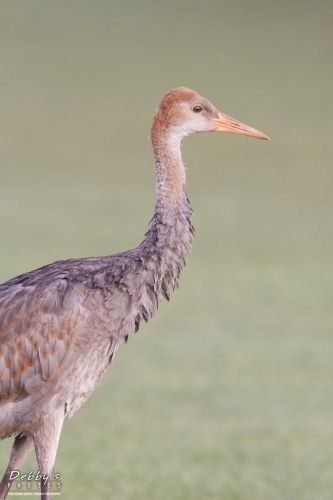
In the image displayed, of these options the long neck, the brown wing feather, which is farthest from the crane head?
the brown wing feather

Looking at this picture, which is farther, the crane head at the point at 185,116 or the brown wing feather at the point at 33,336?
the crane head at the point at 185,116

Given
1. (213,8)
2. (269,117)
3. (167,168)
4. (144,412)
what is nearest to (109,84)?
(269,117)

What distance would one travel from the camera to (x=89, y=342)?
21.3ft

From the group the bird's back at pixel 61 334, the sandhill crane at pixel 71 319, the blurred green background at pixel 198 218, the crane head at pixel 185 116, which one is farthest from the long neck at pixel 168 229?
the blurred green background at pixel 198 218

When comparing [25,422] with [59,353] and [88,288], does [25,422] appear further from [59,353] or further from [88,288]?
[88,288]

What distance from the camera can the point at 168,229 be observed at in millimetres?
6648

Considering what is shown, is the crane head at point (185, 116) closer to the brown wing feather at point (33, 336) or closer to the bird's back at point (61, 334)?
the bird's back at point (61, 334)

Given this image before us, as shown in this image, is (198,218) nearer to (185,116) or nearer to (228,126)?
(228,126)

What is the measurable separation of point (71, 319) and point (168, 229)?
0.80 m

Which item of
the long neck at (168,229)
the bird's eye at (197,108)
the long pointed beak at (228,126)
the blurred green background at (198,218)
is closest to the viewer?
the long neck at (168,229)

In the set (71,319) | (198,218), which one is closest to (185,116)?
(71,319)

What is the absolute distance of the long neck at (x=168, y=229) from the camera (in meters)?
6.64

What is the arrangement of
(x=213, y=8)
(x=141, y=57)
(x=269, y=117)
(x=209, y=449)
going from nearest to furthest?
(x=209, y=449), (x=269, y=117), (x=141, y=57), (x=213, y=8)

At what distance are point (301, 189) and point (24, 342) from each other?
1052 inches
